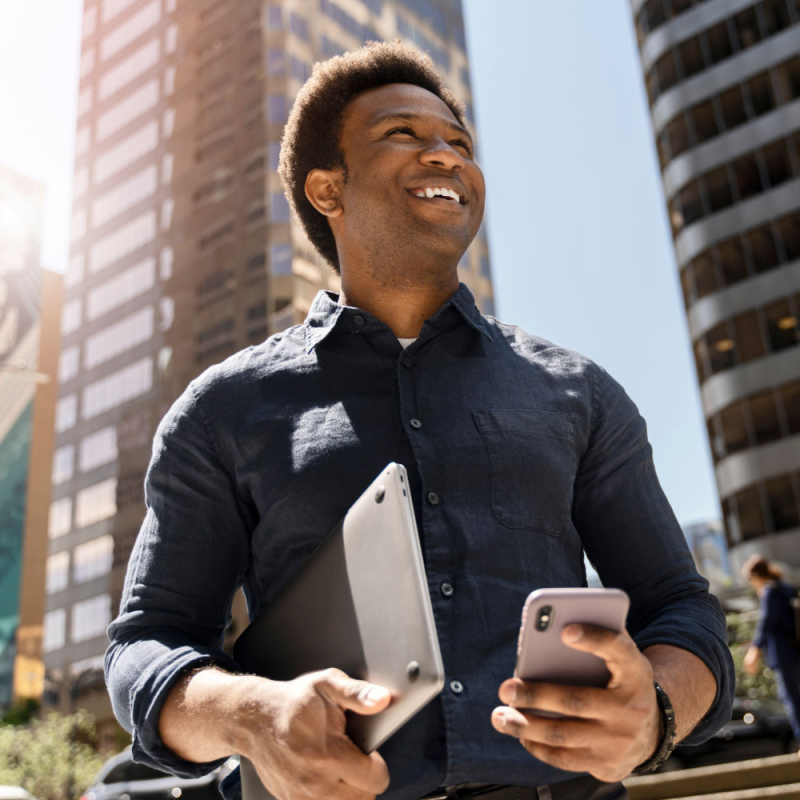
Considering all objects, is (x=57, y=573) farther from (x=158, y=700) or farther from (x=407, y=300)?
A: (x=158, y=700)

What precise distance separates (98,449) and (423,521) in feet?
209

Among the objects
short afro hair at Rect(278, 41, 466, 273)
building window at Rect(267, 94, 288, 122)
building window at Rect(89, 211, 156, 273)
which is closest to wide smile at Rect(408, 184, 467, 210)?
short afro hair at Rect(278, 41, 466, 273)

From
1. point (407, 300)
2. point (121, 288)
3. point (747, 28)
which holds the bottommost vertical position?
point (407, 300)

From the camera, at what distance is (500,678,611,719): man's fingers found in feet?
3.56

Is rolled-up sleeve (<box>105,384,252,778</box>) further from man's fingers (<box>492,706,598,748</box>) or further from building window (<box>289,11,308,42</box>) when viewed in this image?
building window (<box>289,11,308,42</box>)

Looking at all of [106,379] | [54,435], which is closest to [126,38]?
[106,379]

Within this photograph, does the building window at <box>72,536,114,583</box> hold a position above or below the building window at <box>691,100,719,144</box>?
below

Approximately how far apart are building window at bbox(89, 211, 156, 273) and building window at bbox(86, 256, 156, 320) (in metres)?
1.26

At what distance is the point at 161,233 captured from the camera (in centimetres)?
5853

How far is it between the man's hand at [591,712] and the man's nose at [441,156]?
3.82ft

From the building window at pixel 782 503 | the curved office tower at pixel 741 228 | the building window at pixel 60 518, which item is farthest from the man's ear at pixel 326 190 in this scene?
the building window at pixel 60 518

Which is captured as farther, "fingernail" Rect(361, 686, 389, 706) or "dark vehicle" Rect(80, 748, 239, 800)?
"dark vehicle" Rect(80, 748, 239, 800)

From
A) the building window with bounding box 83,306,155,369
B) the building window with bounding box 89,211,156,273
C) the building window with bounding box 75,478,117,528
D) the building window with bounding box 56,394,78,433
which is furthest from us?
the building window with bounding box 56,394,78,433

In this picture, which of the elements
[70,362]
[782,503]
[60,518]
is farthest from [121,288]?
[782,503]
